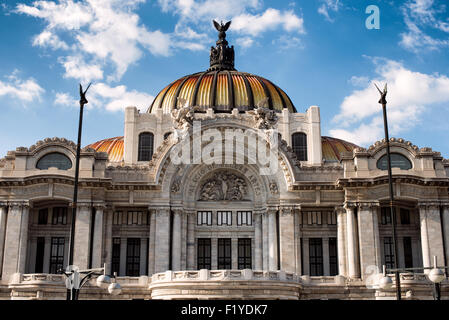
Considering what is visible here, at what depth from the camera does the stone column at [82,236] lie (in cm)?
4856

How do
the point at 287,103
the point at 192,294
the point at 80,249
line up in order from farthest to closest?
the point at 287,103
the point at 80,249
the point at 192,294

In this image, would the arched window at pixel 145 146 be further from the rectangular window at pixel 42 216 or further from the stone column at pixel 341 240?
the stone column at pixel 341 240

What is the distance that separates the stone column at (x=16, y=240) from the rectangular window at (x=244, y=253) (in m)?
18.5

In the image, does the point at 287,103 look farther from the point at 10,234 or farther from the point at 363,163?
the point at 10,234

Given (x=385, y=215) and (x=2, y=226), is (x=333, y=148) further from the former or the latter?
(x=2, y=226)

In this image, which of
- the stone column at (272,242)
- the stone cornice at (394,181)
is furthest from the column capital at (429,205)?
the stone column at (272,242)

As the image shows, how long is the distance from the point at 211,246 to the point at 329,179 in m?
12.2

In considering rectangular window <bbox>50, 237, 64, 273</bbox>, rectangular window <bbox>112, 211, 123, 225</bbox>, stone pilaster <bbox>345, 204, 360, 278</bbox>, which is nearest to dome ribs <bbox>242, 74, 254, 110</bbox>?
stone pilaster <bbox>345, 204, 360, 278</bbox>

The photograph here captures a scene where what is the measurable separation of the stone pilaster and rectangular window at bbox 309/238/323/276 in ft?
11.3

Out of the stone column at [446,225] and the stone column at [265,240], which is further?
the stone column at [265,240]

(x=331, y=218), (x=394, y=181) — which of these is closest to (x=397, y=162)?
(x=394, y=181)

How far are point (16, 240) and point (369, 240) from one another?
96.6 feet

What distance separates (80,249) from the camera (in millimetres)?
48906
